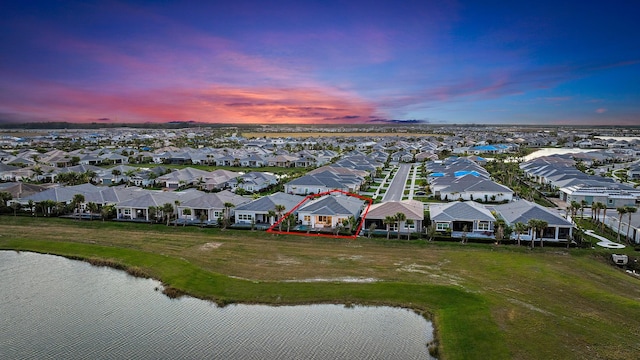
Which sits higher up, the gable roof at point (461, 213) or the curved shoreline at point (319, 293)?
the gable roof at point (461, 213)

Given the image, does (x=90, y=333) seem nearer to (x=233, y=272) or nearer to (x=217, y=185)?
(x=233, y=272)

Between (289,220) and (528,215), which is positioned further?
(289,220)

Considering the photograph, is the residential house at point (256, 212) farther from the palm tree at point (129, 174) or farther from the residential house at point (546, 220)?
the palm tree at point (129, 174)

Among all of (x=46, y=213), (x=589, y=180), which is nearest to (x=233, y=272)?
(x=46, y=213)

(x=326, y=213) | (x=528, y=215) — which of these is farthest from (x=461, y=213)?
(x=326, y=213)

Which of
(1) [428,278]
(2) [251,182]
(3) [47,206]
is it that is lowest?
(1) [428,278]

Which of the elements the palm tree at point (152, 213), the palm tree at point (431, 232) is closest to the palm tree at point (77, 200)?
the palm tree at point (152, 213)

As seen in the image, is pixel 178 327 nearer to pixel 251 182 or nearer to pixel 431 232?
pixel 431 232
